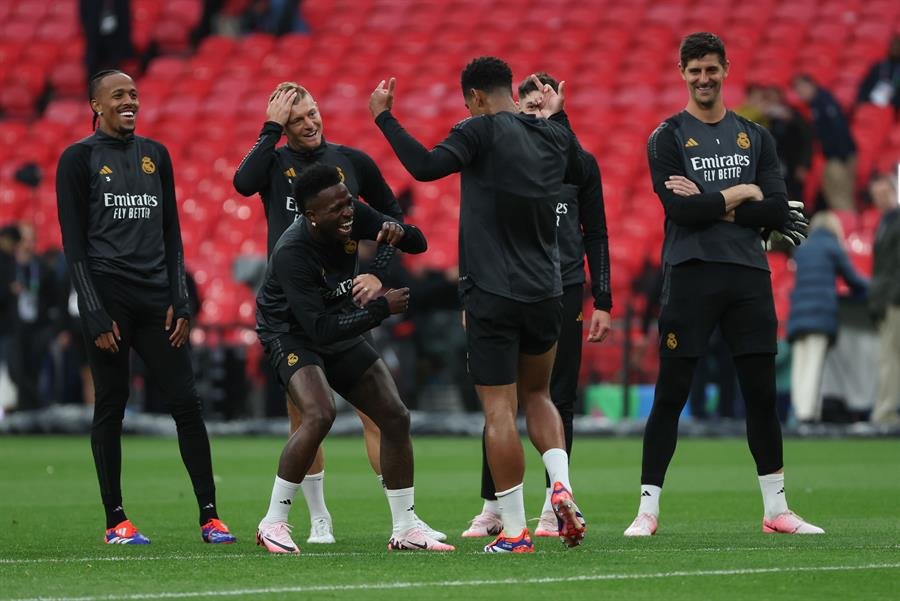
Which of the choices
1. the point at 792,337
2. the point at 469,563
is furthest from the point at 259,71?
the point at 469,563

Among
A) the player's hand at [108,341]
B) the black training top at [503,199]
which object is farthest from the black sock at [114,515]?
the black training top at [503,199]

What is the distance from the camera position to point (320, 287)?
797 cm

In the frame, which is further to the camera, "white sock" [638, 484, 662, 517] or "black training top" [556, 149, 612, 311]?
"black training top" [556, 149, 612, 311]

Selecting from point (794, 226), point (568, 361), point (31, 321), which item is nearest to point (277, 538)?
point (568, 361)

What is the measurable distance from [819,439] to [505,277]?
10652 mm

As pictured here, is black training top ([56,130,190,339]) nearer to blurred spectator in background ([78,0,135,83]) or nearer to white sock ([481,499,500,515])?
white sock ([481,499,500,515])

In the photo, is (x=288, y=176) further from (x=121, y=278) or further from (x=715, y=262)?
(x=715, y=262)

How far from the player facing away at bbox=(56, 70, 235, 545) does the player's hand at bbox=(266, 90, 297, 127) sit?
781 millimetres

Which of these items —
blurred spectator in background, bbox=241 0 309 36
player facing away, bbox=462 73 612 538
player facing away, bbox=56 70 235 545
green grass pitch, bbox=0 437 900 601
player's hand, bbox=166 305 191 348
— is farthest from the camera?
blurred spectator in background, bbox=241 0 309 36

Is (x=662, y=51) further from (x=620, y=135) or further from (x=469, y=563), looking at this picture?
(x=469, y=563)

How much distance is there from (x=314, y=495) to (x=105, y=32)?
20938mm

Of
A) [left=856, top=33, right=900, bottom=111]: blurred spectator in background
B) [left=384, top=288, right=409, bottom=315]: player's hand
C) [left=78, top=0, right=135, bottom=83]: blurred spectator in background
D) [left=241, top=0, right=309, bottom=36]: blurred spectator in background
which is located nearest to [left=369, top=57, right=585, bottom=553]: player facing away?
[left=384, top=288, right=409, bottom=315]: player's hand

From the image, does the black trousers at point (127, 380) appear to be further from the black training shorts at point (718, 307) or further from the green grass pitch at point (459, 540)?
the black training shorts at point (718, 307)

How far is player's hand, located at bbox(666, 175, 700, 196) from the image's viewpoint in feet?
27.5
